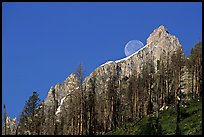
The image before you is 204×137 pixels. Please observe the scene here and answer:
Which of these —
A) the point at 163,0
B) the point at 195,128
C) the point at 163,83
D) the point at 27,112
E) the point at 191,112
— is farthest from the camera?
the point at 163,83

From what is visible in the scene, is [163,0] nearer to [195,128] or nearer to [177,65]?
[195,128]

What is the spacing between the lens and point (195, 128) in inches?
1316

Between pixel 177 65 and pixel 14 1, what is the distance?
5782cm

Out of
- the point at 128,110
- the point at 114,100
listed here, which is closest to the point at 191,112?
the point at 114,100

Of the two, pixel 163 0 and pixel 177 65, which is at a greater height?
pixel 177 65

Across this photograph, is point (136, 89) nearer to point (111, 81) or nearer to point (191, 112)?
point (111, 81)

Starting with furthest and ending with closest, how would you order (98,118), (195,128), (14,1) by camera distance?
(98,118)
(195,128)
(14,1)

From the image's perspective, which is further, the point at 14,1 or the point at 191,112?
the point at 191,112

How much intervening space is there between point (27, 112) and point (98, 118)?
22.7 meters

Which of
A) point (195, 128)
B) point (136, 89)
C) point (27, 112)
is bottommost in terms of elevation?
point (195, 128)

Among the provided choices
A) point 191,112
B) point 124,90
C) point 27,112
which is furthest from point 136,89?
point 191,112

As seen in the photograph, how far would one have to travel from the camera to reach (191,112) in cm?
4428

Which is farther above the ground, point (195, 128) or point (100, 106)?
point (100, 106)

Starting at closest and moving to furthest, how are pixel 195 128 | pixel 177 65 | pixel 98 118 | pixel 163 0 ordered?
1. pixel 163 0
2. pixel 195 128
3. pixel 177 65
4. pixel 98 118
